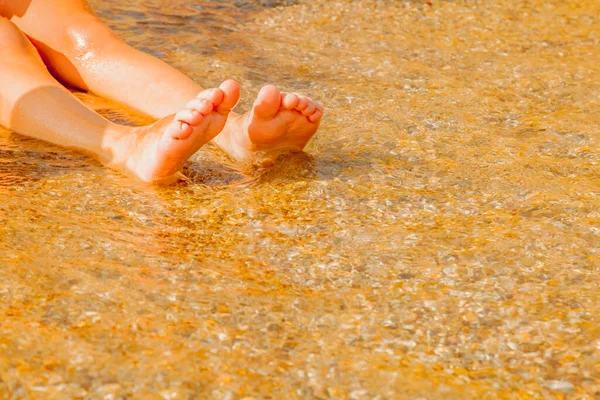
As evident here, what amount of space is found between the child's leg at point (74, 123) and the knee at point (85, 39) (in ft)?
0.55

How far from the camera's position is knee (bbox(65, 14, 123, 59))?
9.96 ft

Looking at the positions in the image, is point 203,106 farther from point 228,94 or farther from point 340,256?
point 340,256

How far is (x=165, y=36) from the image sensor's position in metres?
4.00

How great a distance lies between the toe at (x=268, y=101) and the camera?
2451 mm

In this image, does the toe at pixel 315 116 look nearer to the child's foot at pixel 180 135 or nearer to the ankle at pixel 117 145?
the child's foot at pixel 180 135

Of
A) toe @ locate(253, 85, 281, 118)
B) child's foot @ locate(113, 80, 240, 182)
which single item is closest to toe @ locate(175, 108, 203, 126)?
child's foot @ locate(113, 80, 240, 182)

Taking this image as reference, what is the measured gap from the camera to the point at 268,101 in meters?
2.46

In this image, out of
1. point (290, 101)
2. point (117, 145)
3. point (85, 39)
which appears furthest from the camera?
point (85, 39)

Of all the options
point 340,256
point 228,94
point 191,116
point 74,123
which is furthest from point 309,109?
point 74,123

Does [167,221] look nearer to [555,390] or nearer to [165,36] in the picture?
[555,390]

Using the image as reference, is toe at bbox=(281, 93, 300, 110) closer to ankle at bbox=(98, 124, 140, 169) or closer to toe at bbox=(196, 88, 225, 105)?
toe at bbox=(196, 88, 225, 105)

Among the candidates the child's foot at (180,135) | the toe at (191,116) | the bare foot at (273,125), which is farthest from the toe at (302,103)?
the toe at (191,116)

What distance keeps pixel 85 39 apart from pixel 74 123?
1.47ft

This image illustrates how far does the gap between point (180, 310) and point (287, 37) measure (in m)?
2.45
